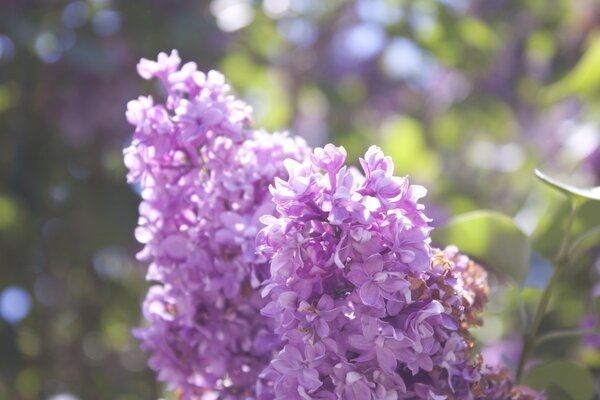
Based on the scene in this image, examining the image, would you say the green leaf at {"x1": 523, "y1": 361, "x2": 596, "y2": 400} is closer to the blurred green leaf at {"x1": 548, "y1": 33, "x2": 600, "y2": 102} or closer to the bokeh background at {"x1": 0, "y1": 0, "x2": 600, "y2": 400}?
the blurred green leaf at {"x1": 548, "y1": 33, "x2": 600, "y2": 102}

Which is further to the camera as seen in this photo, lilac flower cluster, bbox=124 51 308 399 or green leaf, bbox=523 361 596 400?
green leaf, bbox=523 361 596 400

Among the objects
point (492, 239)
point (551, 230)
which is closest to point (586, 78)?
point (551, 230)

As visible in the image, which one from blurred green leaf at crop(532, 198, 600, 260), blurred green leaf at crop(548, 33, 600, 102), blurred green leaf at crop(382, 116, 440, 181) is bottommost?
blurred green leaf at crop(532, 198, 600, 260)

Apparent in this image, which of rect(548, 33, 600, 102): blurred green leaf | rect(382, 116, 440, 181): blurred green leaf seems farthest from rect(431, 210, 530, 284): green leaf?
rect(382, 116, 440, 181): blurred green leaf

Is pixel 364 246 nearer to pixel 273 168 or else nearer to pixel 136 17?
pixel 273 168

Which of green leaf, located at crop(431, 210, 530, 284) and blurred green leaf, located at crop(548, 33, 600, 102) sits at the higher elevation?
blurred green leaf, located at crop(548, 33, 600, 102)

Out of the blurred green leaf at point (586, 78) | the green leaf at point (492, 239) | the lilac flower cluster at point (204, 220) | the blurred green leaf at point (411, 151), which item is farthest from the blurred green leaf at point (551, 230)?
the blurred green leaf at point (411, 151)

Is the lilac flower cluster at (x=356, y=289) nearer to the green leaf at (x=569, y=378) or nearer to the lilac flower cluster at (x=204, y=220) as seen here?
the lilac flower cluster at (x=204, y=220)
